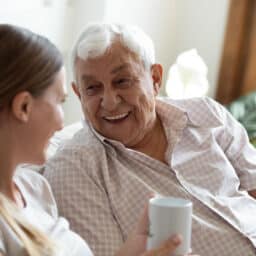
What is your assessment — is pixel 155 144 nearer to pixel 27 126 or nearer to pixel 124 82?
pixel 124 82

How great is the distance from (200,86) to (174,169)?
1.06 meters

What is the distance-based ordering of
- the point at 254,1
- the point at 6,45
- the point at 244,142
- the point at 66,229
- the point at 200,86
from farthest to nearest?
the point at 254,1, the point at 200,86, the point at 244,142, the point at 66,229, the point at 6,45

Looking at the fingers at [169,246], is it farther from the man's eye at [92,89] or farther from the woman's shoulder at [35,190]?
the man's eye at [92,89]

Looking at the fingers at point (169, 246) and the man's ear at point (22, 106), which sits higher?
the man's ear at point (22, 106)

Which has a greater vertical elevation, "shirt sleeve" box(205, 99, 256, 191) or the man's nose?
the man's nose

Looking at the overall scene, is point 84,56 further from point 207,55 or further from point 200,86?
point 207,55

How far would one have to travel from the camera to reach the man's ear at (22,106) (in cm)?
116

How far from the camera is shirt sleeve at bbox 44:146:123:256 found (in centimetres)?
155

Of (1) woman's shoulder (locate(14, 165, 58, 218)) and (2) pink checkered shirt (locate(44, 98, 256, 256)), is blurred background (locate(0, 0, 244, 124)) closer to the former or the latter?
(2) pink checkered shirt (locate(44, 98, 256, 256))

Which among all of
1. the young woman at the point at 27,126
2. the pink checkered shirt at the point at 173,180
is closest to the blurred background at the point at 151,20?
the pink checkered shirt at the point at 173,180

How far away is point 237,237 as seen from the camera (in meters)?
1.66

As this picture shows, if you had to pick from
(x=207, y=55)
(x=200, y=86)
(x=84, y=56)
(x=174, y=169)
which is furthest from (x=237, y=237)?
(x=207, y=55)

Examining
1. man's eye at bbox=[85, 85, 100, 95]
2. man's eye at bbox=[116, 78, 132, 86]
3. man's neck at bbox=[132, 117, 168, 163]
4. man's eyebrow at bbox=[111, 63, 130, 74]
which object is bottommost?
man's neck at bbox=[132, 117, 168, 163]

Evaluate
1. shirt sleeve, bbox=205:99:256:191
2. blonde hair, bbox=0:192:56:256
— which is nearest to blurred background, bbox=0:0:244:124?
shirt sleeve, bbox=205:99:256:191
